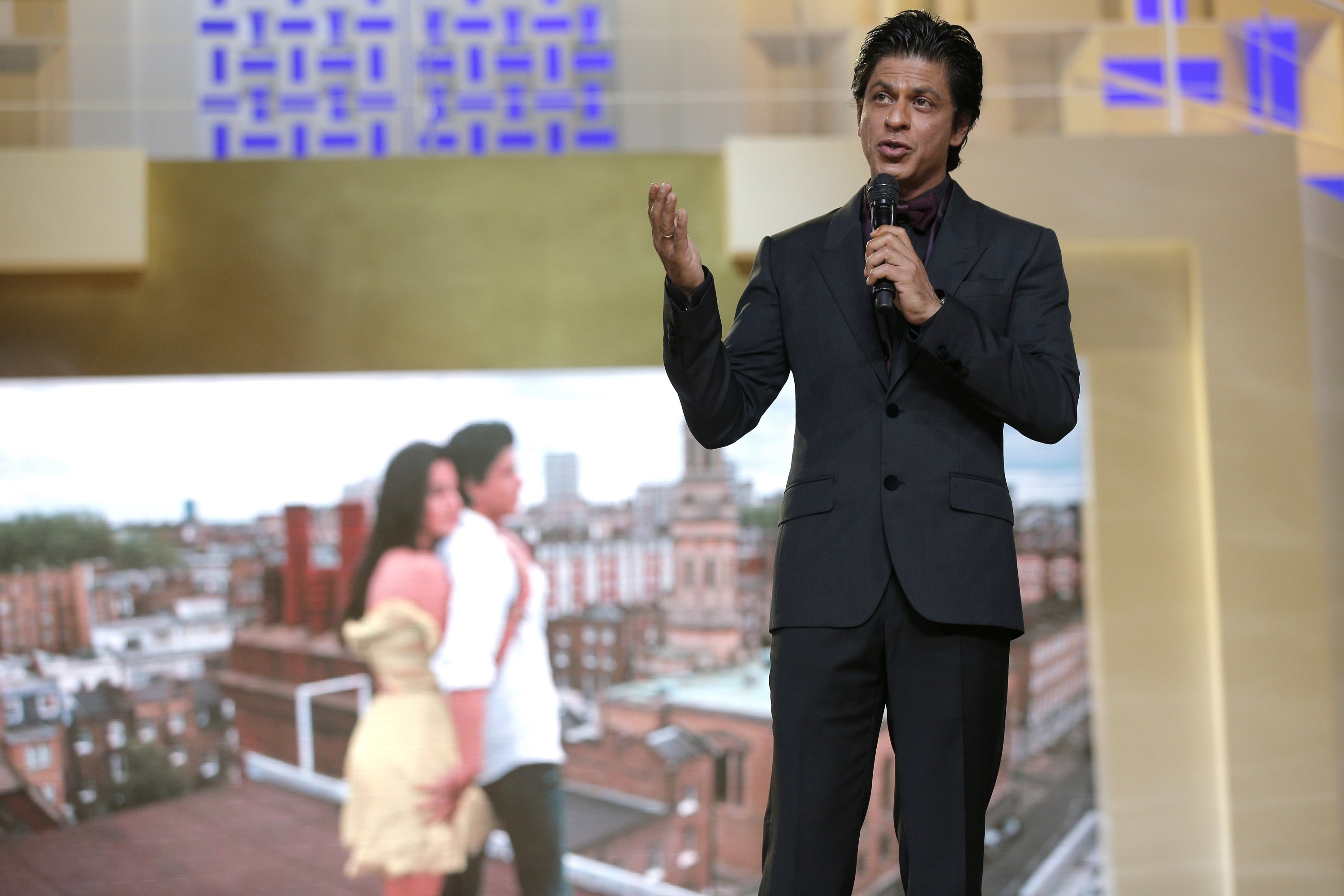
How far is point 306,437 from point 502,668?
38.6 inches

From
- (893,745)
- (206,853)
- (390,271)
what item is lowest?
(206,853)

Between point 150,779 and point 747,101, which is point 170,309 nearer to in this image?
point 150,779

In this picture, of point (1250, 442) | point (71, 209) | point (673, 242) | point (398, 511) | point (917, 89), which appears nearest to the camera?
point (673, 242)

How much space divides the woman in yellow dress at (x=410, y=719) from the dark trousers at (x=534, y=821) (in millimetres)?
66

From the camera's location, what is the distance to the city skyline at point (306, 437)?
3977mm

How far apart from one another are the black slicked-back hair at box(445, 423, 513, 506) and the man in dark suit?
8.73 ft

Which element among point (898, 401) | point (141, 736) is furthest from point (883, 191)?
point (141, 736)

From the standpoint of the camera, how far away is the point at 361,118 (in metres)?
4.18

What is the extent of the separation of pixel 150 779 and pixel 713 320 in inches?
132

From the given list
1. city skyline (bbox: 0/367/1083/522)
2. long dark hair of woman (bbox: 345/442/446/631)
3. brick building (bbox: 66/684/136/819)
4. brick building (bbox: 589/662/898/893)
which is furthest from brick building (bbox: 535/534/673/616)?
brick building (bbox: 66/684/136/819)

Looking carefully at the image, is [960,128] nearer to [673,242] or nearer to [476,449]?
[673,242]

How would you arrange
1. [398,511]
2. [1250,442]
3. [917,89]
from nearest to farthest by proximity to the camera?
[917,89], [1250,442], [398,511]

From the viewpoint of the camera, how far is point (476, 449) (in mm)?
4039

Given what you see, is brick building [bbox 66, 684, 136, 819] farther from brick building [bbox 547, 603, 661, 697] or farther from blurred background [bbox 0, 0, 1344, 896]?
brick building [bbox 547, 603, 661, 697]
